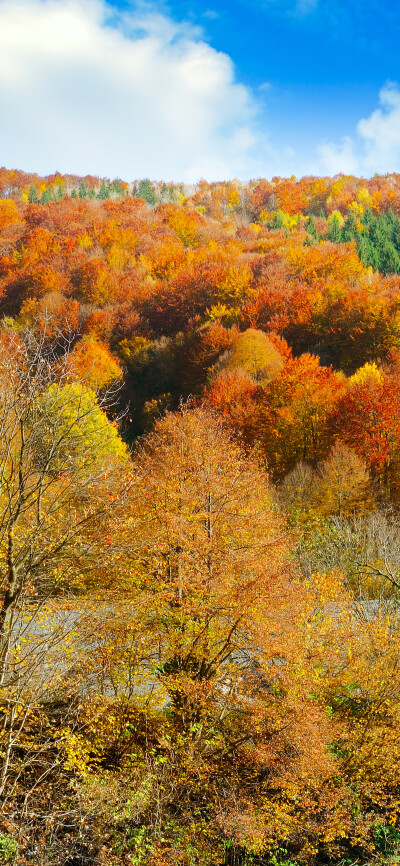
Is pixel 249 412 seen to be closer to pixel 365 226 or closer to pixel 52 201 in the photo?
pixel 365 226

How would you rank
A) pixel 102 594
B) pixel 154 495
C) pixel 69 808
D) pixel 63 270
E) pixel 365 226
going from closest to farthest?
1. pixel 69 808
2. pixel 102 594
3. pixel 154 495
4. pixel 63 270
5. pixel 365 226

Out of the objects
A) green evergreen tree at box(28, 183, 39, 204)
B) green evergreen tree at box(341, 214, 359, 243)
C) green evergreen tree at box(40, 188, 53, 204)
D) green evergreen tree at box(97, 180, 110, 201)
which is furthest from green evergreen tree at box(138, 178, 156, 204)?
green evergreen tree at box(341, 214, 359, 243)

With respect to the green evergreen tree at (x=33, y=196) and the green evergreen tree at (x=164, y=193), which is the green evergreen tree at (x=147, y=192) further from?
the green evergreen tree at (x=33, y=196)

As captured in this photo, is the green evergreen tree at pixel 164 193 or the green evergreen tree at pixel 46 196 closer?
the green evergreen tree at pixel 46 196

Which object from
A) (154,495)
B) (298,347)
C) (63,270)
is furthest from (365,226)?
(154,495)

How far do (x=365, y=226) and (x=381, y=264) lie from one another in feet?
57.9

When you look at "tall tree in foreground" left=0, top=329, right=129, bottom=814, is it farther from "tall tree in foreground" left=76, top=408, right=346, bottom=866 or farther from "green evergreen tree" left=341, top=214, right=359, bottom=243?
"green evergreen tree" left=341, top=214, right=359, bottom=243

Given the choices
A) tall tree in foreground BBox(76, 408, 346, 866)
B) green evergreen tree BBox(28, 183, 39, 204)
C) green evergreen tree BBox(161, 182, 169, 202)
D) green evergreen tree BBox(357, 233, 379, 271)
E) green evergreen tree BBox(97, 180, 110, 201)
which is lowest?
tall tree in foreground BBox(76, 408, 346, 866)

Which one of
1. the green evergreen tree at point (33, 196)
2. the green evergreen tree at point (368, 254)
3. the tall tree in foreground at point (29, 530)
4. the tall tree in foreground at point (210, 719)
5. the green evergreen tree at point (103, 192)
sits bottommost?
the tall tree in foreground at point (210, 719)

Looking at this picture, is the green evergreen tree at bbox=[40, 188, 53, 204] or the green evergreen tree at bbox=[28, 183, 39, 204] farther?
the green evergreen tree at bbox=[28, 183, 39, 204]

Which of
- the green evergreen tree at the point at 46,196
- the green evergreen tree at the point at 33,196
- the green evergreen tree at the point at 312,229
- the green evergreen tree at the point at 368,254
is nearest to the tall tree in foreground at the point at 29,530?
the green evergreen tree at the point at 368,254

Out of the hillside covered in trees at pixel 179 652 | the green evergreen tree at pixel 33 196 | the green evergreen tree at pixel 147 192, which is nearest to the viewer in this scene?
the hillside covered in trees at pixel 179 652

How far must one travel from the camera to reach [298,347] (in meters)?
63.2

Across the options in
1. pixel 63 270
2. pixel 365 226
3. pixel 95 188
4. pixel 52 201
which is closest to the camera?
pixel 63 270
